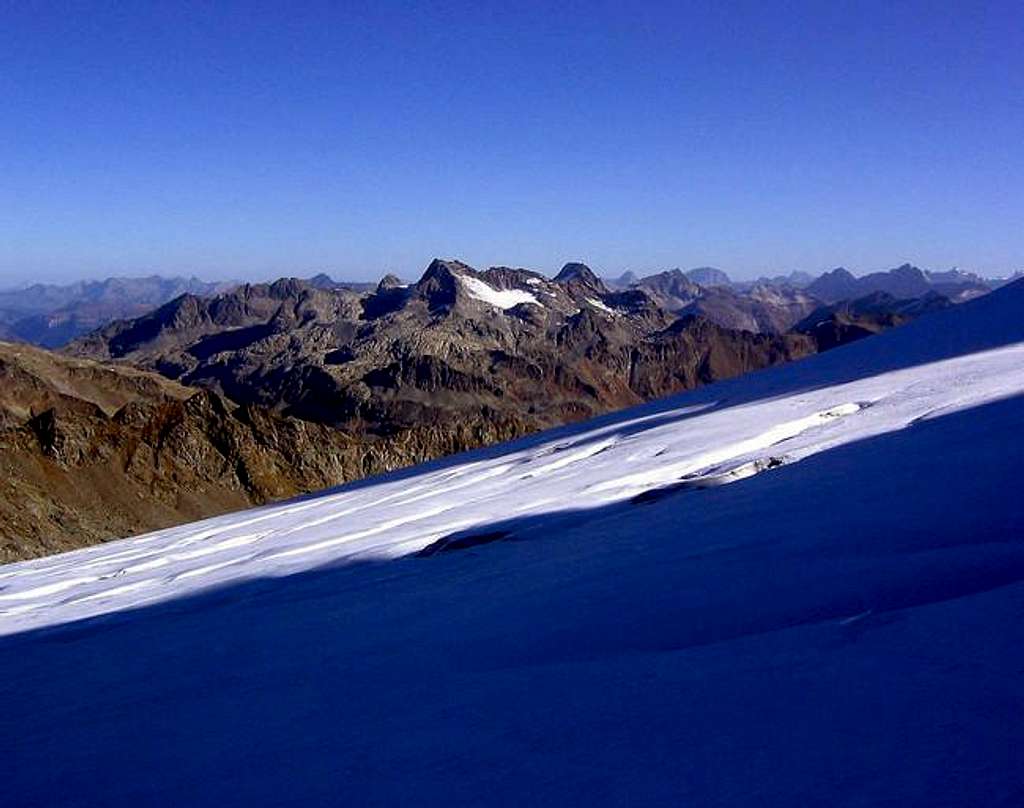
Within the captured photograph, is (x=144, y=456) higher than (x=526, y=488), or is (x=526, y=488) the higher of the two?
(x=144, y=456)

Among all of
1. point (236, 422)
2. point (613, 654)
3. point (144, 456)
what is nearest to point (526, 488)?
point (613, 654)

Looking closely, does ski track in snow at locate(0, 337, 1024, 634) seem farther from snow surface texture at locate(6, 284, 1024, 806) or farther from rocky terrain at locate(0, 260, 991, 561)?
rocky terrain at locate(0, 260, 991, 561)

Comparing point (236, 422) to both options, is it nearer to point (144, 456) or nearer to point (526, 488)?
point (144, 456)

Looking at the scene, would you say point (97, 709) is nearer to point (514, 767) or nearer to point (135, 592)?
point (514, 767)

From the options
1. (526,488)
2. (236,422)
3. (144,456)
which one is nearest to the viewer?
(526,488)

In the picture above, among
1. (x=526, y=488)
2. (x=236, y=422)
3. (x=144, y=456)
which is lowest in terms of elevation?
(x=526, y=488)

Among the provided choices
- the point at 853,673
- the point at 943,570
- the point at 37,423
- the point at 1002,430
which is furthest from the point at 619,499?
the point at 37,423
